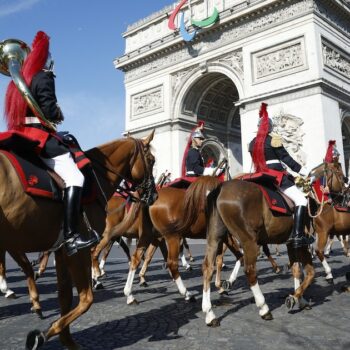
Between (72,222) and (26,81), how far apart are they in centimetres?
140

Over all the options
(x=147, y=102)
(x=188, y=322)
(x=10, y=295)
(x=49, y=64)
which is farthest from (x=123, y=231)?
(x=147, y=102)

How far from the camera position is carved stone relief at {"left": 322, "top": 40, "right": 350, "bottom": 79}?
19.6 meters

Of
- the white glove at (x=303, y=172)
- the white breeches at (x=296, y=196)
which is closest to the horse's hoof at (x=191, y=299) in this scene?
the white breeches at (x=296, y=196)

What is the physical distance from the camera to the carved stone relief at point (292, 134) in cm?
1881

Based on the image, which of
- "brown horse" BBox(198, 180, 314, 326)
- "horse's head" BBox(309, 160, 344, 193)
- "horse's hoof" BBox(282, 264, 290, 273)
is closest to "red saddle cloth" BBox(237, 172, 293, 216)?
"brown horse" BBox(198, 180, 314, 326)

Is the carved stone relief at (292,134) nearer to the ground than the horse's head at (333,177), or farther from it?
farther from it

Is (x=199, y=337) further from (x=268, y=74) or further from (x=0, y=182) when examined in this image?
(x=268, y=74)

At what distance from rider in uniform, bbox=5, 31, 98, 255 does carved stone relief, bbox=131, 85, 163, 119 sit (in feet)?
73.7

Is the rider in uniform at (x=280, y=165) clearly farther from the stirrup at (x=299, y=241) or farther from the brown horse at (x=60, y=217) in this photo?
the brown horse at (x=60, y=217)

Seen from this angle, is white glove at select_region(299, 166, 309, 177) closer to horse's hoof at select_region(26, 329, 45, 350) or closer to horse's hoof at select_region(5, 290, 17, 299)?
horse's hoof at select_region(26, 329, 45, 350)

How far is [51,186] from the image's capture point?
3.19m

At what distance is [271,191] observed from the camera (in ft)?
17.5

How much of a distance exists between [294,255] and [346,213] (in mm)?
2045

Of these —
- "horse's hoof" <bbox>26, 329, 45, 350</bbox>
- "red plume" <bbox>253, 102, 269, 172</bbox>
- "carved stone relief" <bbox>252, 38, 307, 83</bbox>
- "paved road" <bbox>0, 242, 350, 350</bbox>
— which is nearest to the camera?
"horse's hoof" <bbox>26, 329, 45, 350</bbox>
